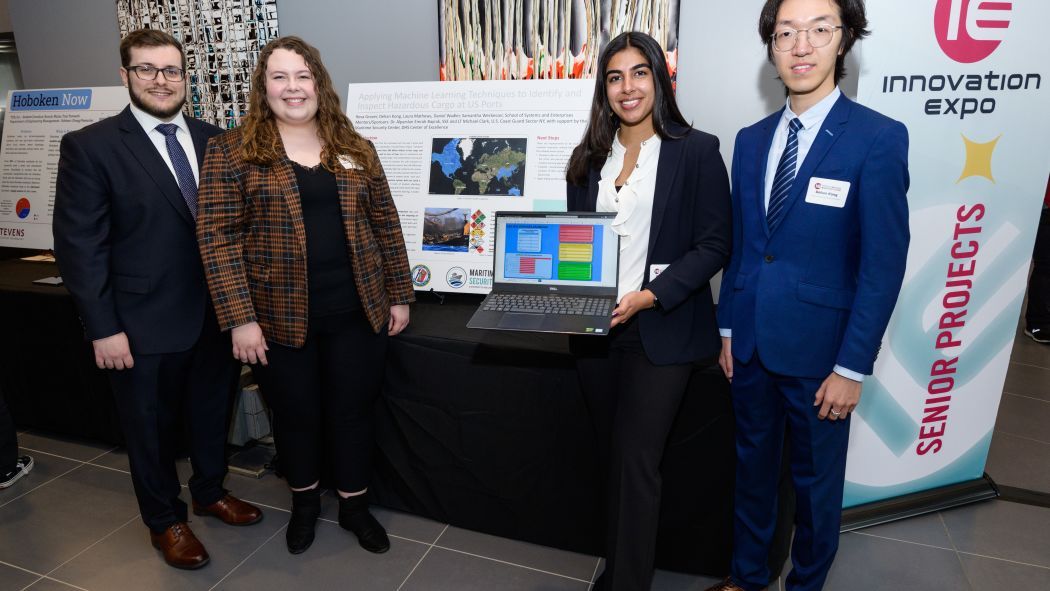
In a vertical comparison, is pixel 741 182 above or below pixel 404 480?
above

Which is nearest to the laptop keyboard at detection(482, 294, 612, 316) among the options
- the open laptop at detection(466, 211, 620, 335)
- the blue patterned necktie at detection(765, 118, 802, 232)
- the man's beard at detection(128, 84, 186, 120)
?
the open laptop at detection(466, 211, 620, 335)

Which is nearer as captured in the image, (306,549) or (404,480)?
(306,549)

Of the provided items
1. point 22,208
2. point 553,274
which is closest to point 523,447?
point 553,274

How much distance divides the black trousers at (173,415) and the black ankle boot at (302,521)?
0.38 meters

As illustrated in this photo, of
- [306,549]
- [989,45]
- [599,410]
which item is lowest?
[306,549]

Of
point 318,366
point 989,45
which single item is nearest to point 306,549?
point 318,366

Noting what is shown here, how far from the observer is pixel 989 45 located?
2.01 meters

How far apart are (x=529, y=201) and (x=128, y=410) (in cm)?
161

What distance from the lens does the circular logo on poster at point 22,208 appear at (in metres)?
3.35

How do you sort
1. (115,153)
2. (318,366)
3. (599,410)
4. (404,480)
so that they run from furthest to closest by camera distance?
(404,480) < (318,366) < (115,153) < (599,410)

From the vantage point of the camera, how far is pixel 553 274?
1783 mm

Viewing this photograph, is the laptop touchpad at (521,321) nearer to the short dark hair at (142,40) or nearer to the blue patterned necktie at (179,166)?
the blue patterned necktie at (179,166)

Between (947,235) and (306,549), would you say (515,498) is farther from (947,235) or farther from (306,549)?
(947,235)

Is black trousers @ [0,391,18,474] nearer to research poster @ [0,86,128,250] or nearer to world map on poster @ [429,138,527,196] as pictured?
research poster @ [0,86,128,250]
